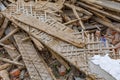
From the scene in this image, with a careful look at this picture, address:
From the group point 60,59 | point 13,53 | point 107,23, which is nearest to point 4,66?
point 13,53

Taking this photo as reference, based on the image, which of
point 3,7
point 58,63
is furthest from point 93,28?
point 3,7

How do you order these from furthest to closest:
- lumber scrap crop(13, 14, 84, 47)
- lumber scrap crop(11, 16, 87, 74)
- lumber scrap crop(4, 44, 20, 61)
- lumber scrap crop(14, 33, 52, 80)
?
lumber scrap crop(4, 44, 20, 61)
lumber scrap crop(13, 14, 84, 47)
lumber scrap crop(14, 33, 52, 80)
lumber scrap crop(11, 16, 87, 74)

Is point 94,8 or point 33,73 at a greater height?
point 94,8

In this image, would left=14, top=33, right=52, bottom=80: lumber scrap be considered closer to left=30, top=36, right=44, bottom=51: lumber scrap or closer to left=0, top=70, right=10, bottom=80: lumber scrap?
left=30, top=36, right=44, bottom=51: lumber scrap

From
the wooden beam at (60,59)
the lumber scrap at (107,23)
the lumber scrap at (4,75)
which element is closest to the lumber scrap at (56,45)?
the wooden beam at (60,59)

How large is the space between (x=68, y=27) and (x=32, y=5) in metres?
1.35

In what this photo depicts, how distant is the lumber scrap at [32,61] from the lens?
5.80m

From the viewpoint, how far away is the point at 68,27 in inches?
258

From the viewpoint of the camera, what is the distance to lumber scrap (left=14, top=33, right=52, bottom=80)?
5805 millimetres

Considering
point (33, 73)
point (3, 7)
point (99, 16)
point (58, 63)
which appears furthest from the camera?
point (3, 7)

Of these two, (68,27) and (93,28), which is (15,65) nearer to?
(68,27)

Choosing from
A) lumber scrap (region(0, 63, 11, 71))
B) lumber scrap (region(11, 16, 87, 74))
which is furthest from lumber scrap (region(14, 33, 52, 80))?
lumber scrap (region(0, 63, 11, 71))

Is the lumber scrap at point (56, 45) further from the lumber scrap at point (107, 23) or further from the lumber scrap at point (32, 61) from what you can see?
the lumber scrap at point (107, 23)

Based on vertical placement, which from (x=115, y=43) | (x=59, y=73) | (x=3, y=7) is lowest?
(x=59, y=73)
